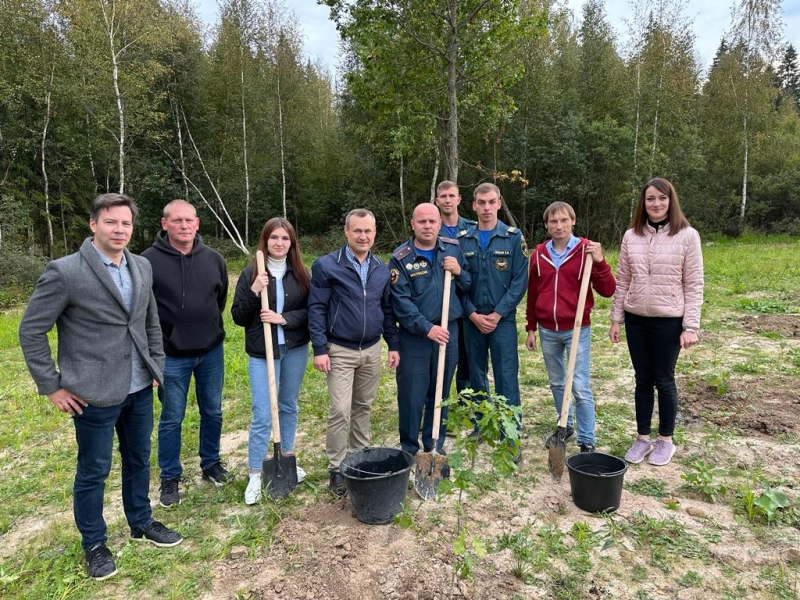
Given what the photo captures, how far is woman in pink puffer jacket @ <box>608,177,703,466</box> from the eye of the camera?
3.45m

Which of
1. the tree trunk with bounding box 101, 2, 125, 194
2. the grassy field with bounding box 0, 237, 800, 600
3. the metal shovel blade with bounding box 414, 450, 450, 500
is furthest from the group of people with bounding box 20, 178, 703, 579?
the tree trunk with bounding box 101, 2, 125, 194

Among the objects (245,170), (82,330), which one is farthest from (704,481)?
(245,170)

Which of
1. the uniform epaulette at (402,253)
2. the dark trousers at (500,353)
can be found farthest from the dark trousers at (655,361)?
the uniform epaulette at (402,253)

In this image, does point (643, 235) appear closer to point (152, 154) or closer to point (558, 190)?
point (558, 190)

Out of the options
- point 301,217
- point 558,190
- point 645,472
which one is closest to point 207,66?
point 301,217

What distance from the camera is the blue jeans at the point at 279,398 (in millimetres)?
3422

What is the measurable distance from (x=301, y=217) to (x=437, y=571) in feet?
78.5

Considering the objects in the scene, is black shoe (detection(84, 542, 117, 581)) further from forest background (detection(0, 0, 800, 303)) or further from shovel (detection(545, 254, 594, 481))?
forest background (detection(0, 0, 800, 303))

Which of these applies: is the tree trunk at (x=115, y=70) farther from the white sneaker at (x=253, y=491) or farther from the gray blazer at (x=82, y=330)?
the gray blazer at (x=82, y=330)

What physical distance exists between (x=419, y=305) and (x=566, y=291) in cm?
111

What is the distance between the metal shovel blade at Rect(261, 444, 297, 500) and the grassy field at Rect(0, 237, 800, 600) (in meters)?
0.10

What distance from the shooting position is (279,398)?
3.58m

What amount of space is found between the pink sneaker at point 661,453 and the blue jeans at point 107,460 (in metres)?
3.40

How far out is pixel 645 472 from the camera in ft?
11.9
